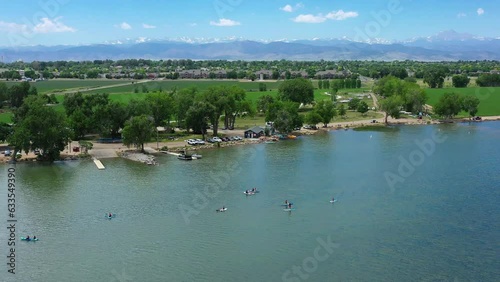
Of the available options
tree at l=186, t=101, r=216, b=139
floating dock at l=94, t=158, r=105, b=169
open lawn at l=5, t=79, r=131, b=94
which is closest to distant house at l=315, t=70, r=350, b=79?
open lawn at l=5, t=79, r=131, b=94

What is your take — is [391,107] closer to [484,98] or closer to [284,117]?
[284,117]

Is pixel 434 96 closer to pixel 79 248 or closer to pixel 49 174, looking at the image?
pixel 49 174

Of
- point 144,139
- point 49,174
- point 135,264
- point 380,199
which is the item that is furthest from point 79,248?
point 144,139

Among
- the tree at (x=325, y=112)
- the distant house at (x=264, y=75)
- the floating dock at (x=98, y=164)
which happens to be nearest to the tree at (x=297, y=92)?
the tree at (x=325, y=112)

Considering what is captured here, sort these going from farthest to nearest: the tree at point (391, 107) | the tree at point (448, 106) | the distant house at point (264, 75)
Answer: the distant house at point (264, 75) → the tree at point (448, 106) → the tree at point (391, 107)

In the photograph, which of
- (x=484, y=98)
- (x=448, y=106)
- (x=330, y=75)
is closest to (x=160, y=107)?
(x=448, y=106)

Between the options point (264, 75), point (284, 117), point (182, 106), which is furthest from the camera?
point (264, 75)

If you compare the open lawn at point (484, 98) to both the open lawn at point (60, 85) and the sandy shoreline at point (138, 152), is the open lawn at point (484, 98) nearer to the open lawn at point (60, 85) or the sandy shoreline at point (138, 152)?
the sandy shoreline at point (138, 152)
